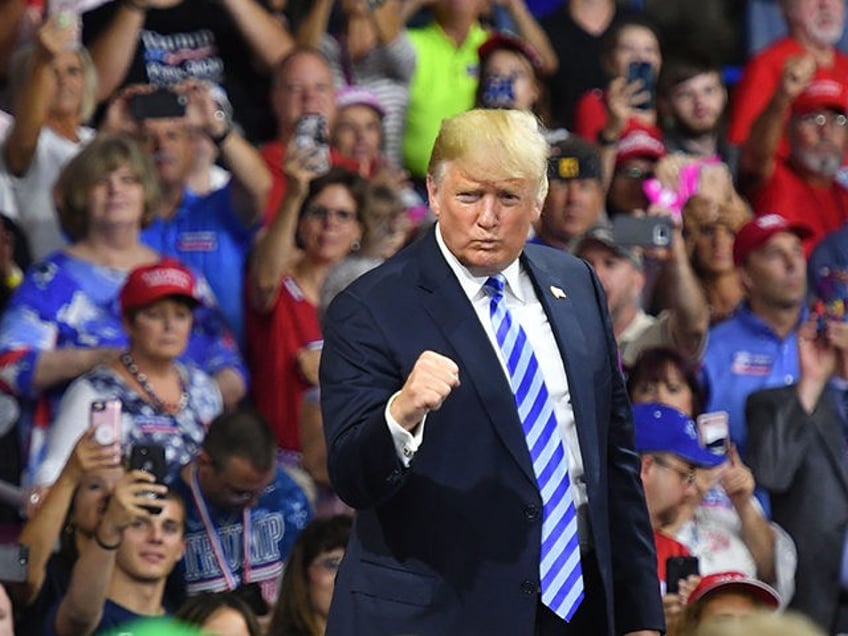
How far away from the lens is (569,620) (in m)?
3.92

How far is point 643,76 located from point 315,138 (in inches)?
68.8

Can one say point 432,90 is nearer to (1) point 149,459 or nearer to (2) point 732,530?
(2) point 732,530

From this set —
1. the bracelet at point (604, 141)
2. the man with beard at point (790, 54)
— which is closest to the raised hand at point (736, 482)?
the bracelet at point (604, 141)

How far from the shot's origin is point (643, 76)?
896 centimetres

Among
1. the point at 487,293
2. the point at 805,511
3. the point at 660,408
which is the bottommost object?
the point at 805,511

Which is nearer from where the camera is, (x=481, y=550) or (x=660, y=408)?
(x=481, y=550)

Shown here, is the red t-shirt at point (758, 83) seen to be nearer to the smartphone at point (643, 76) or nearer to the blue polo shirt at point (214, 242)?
the smartphone at point (643, 76)

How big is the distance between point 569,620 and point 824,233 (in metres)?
5.48

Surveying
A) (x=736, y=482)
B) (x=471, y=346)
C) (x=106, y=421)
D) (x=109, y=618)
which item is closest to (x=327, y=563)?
(x=109, y=618)

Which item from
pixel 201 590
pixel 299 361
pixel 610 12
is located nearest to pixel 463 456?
pixel 201 590

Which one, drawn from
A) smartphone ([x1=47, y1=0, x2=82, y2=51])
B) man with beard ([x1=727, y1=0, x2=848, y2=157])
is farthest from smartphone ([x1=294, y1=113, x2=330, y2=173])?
man with beard ([x1=727, y1=0, x2=848, y2=157])

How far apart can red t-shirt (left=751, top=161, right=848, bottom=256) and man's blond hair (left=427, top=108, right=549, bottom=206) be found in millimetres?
5418

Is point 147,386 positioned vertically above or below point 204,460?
above

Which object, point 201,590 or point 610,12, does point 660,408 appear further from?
point 610,12
